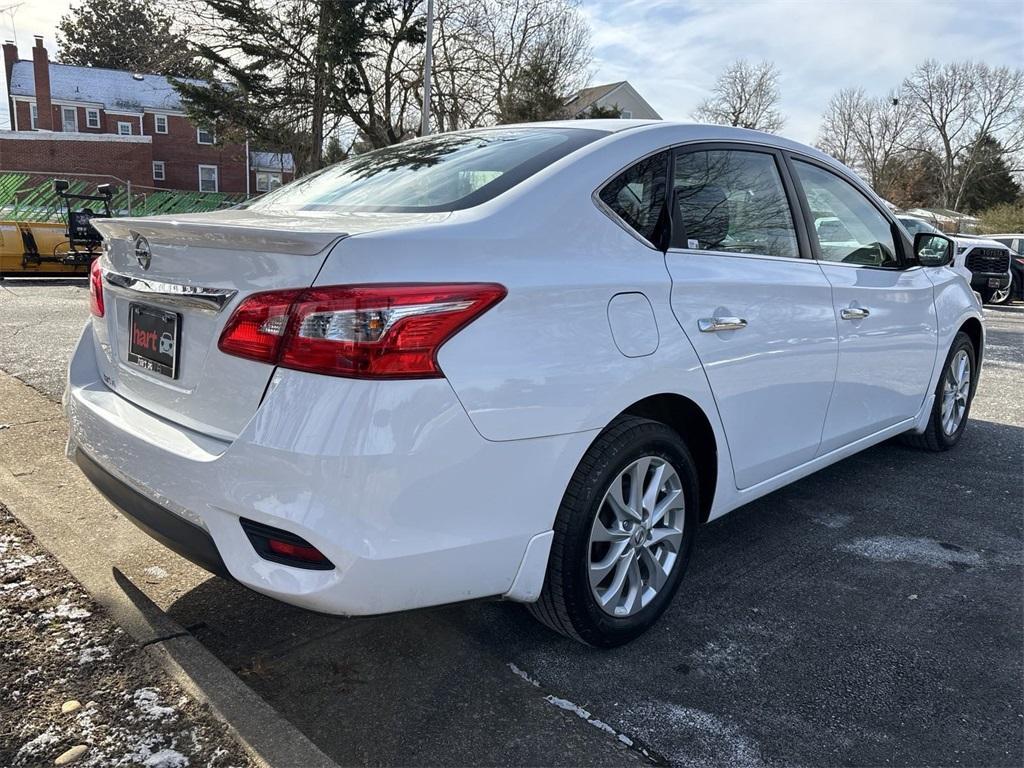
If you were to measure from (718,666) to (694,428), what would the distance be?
795 mm

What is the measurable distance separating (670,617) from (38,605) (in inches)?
85.8

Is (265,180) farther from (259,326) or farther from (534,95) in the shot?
(259,326)

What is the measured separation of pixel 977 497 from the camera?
4.21 m

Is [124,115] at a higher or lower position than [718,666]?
→ higher

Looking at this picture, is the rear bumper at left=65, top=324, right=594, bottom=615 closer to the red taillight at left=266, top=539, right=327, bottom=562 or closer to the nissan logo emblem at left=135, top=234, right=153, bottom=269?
the red taillight at left=266, top=539, right=327, bottom=562

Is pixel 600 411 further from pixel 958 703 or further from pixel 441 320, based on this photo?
pixel 958 703

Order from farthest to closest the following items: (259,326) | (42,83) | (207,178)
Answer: (207,178) < (42,83) < (259,326)

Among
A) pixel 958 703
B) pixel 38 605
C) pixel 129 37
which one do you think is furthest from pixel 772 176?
A: pixel 129 37

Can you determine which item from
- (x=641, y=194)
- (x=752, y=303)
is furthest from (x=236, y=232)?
(x=752, y=303)

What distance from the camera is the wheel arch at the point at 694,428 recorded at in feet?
8.48

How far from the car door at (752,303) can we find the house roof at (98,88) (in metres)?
51.4

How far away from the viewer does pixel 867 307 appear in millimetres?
3562

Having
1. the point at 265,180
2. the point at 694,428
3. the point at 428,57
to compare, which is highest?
the point at 428,57

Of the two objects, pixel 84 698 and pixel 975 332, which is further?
pixel 975 332
